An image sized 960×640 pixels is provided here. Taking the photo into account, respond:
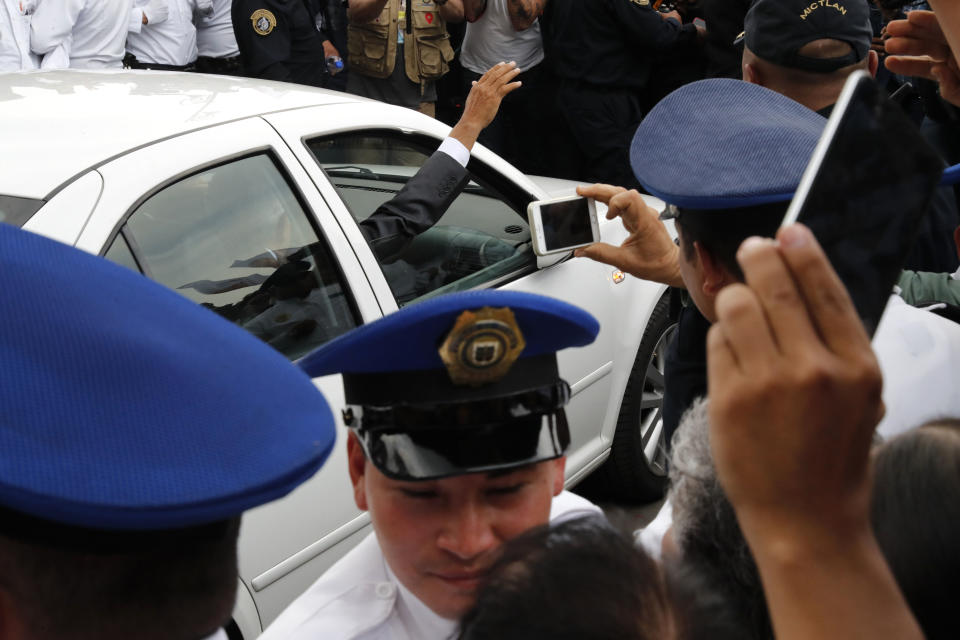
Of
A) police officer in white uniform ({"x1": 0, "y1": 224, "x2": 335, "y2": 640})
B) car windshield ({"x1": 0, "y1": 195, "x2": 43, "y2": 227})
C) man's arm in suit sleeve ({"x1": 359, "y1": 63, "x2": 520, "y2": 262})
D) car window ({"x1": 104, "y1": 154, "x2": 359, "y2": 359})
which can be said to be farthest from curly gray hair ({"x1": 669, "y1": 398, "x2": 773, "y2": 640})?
man's arm in suit sleeve ({"x1": 359, "y1": 63, "x2": 520, "y2": 262})

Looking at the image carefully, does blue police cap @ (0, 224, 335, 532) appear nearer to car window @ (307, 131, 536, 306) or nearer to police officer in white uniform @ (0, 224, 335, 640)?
police officer in white uniform @ (0, 224, 335, 640)

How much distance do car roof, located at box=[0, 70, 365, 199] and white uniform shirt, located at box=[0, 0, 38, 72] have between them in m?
3.14

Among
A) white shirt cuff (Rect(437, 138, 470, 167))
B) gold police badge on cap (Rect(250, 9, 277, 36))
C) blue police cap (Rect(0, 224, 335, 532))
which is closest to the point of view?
blue police cap (Rect(0, 224, 335, 532))

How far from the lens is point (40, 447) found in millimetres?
834

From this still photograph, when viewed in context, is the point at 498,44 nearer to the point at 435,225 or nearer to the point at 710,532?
the point at 435,225

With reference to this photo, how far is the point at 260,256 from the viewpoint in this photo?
2.68 metres

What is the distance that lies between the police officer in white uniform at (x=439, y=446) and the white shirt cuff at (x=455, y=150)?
5.69ft

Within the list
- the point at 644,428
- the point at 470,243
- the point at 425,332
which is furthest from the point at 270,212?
the point at 644,428

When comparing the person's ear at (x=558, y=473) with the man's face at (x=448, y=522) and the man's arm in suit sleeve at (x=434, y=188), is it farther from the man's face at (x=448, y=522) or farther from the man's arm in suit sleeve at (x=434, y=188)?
the man's arm in suit sleeve at (x=434, y=188)

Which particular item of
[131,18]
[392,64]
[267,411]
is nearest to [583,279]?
[267,411]

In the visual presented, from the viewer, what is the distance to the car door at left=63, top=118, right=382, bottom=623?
237cm

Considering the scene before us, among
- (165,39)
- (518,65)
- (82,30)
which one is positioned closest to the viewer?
(82,30)

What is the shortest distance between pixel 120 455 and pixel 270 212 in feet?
6.36

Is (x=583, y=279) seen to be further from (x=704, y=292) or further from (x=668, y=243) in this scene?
(x=704, y=292)
